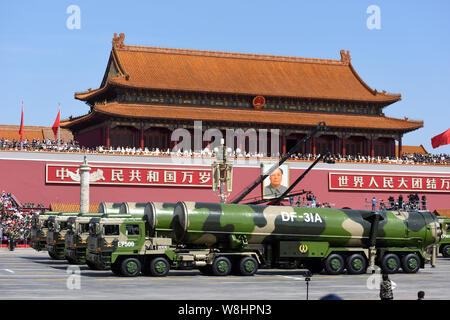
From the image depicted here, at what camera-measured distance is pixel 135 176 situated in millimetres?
63344

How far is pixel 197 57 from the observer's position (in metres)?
77.7

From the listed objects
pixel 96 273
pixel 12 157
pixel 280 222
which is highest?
pixel 12 157

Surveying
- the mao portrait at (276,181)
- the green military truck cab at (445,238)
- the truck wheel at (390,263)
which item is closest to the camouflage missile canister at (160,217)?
the truck wheel at (390,263)

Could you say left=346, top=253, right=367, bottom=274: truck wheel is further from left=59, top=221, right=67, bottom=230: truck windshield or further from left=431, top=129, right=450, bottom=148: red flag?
left=431, top=129, right=450, bottom=148: red flag

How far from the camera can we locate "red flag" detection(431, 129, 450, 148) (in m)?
58.2

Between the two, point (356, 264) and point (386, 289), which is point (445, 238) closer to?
point (356, 264)

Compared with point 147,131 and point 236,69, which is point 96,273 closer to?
point 147,131

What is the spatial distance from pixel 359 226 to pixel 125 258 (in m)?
11.0

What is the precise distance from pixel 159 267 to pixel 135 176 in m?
31.2

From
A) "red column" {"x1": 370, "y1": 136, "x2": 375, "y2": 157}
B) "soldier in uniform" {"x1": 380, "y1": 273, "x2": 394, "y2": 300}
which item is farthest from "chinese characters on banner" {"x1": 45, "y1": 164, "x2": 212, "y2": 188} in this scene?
"soldier in uniform" {"x1": 380, "y1": 273, "x2": 394, "y2": 300}

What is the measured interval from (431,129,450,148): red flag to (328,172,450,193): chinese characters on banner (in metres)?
12.1

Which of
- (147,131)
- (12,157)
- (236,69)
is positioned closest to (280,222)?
(12,157)

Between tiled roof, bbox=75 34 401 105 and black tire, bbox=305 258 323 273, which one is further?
tiled roof, bbox=75 34 401 105

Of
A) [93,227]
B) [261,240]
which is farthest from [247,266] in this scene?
[93,227]
